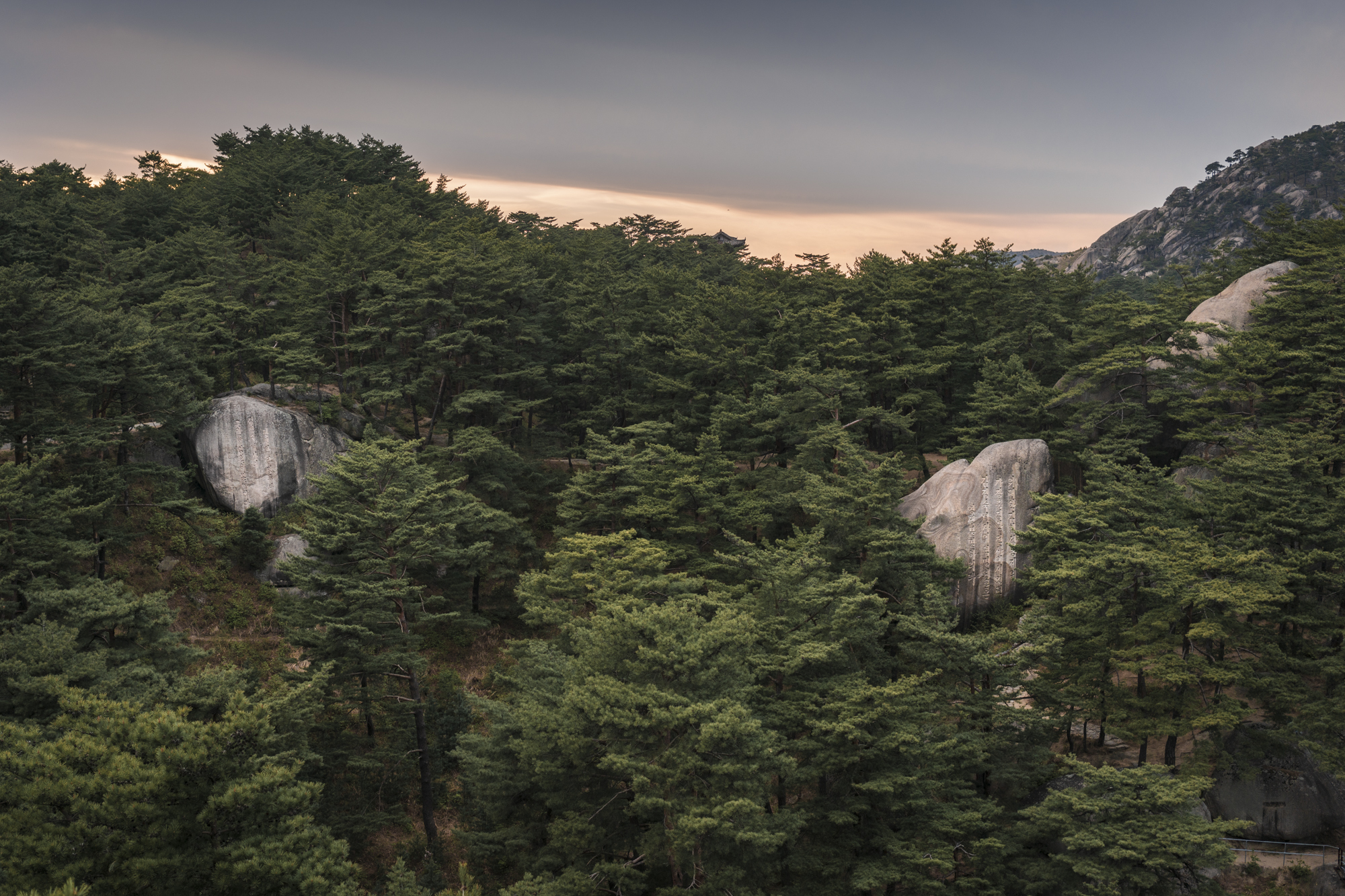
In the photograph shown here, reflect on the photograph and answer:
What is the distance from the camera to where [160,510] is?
29000 mm

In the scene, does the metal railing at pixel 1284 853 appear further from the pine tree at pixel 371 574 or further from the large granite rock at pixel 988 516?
the pine tree at pixel 371 574

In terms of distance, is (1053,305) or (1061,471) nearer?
(1061,471)

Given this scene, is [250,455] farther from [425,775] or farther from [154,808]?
[154,808]

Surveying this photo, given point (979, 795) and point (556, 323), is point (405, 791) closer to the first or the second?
point (979, 795)

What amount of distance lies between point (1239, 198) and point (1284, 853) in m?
187

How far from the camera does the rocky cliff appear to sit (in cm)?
14262

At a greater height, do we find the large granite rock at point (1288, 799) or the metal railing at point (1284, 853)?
the large granite rock at point (1288, 799)

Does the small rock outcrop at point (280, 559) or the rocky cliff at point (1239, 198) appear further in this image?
the rocky cliff at point (1239, 198)

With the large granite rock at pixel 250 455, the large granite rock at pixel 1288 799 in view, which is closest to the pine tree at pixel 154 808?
the large granite rock at pixel 250 455

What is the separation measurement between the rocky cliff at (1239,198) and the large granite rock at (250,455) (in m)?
150

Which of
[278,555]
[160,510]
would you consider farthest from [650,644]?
[160,510]

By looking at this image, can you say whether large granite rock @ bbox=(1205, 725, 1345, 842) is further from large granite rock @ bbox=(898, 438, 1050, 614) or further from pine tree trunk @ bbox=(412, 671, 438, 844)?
pine tree trunk @ bbox=(412, 671, 438, 844)

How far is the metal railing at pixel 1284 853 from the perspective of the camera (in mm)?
20250

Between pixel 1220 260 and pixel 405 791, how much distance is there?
153 ft
